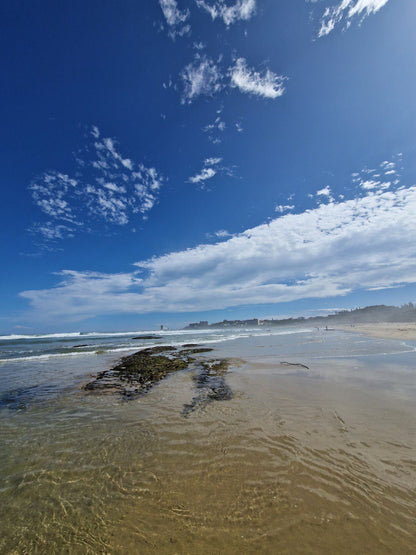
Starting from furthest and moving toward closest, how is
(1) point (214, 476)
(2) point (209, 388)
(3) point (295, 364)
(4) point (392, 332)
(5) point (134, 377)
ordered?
(4) point (392, 332)
(3) point (295, 364)
(5) point (134, 377)
(2) point (209, 388)
(1) point (214, 476)

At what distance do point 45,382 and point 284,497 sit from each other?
13.0 metres

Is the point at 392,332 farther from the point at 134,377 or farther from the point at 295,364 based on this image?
the point at 134,377

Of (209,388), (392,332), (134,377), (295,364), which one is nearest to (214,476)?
(209,388)

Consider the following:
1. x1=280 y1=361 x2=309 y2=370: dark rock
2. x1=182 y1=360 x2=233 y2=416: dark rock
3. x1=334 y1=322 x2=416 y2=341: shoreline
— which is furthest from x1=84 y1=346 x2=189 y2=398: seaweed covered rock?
x1=334 y1=322 x2=416 y2=341: shoreline

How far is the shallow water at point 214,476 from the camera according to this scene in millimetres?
3191

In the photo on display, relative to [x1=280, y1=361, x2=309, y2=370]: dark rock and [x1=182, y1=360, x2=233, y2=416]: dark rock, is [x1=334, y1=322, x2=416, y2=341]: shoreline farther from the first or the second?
[x1=182, y1=360, x2=233, y2=416]: dark rock

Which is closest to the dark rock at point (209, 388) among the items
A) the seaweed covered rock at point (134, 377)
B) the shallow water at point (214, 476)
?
the shallow water at point (214, 476)

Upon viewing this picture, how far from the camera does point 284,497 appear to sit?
152 inches

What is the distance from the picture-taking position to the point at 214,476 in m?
4.45

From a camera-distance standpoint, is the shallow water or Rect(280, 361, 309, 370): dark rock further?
Rect(280, 361, 309, 370): dark rock

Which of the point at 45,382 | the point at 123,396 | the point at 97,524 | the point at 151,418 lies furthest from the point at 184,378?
the point at 97,524

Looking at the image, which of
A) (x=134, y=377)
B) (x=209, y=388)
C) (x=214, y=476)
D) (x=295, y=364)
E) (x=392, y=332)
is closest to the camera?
(x=214, y=476)

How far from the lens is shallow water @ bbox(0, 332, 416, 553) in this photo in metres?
3.19

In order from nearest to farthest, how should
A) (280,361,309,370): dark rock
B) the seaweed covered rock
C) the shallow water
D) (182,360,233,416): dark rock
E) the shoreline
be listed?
the shallow water < (182,360,233,416): dark rock < the seaweed covered rock < (280,361,309,370): dark rock < the shoreline
